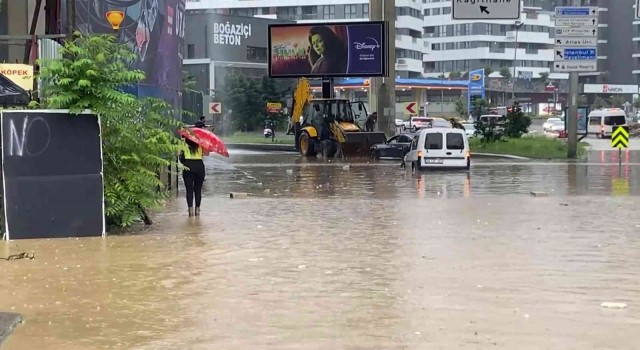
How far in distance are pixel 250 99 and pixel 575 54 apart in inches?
1737

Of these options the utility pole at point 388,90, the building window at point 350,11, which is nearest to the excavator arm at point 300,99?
the utility pole at point 388,90

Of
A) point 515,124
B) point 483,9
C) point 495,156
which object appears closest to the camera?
point 483,9

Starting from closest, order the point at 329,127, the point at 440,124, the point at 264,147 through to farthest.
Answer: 1. the point at 329,127
2. the point at 264,147
3. the point at 440,124

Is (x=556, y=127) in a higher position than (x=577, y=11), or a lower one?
lower

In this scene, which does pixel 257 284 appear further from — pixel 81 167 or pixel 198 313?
pixel 81 167

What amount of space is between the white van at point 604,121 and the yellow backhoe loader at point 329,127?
25.7 metres

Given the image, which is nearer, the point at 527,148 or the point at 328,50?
the point at 527,148

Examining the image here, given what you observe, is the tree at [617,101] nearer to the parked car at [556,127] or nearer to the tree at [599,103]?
the tree at [599,103]

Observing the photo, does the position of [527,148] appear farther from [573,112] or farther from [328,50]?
[328,50]

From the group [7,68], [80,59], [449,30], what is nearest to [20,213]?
[80,59]

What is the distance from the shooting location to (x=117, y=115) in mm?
14477

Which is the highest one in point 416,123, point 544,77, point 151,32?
point 544,77

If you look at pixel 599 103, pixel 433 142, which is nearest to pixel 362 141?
pixel 433 142

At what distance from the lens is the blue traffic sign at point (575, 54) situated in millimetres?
36688
